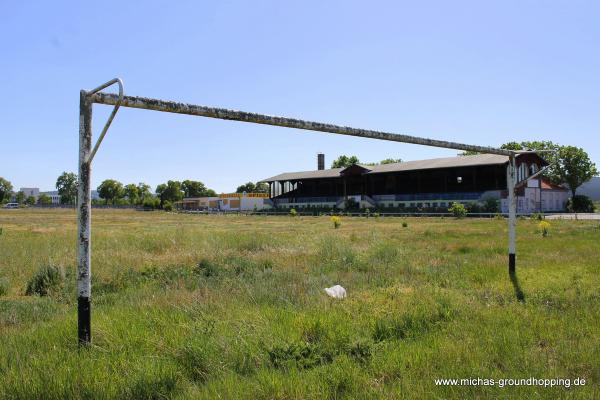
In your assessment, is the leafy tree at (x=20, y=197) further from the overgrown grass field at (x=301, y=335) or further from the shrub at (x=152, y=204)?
the overgrown grass field at (x=301, y=335)

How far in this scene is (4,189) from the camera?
14150cm

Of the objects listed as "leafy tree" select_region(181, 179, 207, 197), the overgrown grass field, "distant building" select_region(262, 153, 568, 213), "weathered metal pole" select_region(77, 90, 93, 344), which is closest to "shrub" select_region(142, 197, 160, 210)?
"leafy tree" select_region(181, 179, 207, 197)

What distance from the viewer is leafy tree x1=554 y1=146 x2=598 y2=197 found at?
65.7m

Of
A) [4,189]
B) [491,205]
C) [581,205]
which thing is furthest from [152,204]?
[581,205]

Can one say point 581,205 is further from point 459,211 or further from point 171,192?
point 171,192

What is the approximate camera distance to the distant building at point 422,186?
5147 cm

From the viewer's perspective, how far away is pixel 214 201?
109562 millimetres

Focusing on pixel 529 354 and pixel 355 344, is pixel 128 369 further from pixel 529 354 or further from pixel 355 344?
pixel 529 354

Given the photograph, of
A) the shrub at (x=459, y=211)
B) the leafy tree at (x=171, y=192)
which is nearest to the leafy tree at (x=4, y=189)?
the leafy tree at (x=171, y=192)

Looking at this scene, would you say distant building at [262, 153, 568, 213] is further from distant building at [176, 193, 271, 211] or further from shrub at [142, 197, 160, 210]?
shrub at [142, 197, 160, 210]

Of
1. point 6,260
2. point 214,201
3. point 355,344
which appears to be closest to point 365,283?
point 355,344

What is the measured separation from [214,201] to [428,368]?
4238 inches

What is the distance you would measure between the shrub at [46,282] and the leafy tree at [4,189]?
517 feet

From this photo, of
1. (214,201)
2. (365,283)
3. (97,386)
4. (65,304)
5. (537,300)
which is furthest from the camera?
(214,201)
